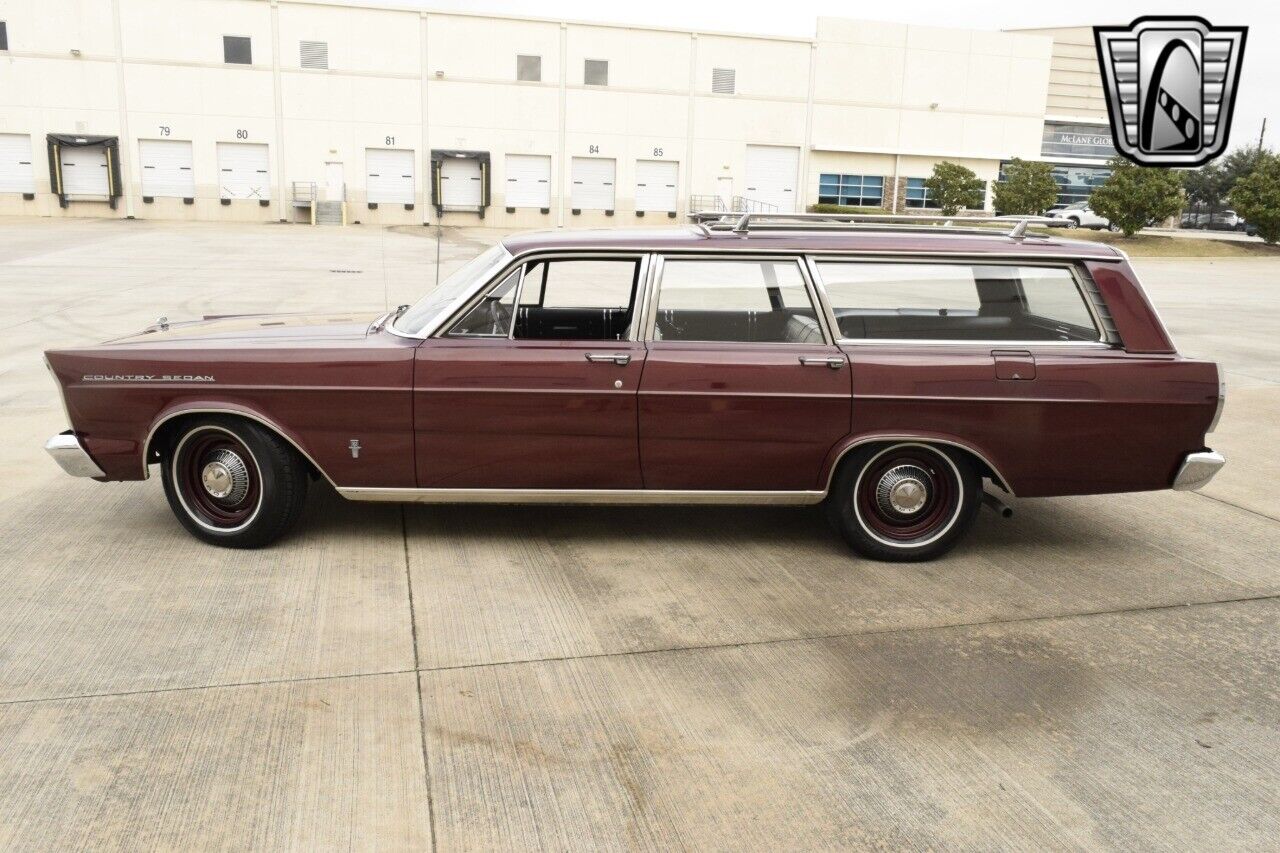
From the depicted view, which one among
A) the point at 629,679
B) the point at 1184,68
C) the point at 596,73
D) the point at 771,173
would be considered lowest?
the point at 629,679

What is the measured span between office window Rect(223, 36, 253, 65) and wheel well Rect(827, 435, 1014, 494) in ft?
142

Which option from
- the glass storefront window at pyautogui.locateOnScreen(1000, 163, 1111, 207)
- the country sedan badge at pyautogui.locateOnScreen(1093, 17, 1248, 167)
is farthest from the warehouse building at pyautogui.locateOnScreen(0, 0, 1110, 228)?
the country sedan badge at pyautogui.locateOnScreen(1093, 17, 1248, 167)

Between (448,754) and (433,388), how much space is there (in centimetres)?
205

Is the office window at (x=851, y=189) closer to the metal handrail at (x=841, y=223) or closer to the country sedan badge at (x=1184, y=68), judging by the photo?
the country sedan badge at (x=1184, y=68)

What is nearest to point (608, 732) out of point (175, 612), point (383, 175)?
point (175, 612)

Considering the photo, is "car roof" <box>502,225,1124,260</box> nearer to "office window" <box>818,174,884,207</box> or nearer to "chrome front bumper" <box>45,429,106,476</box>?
"chrome front bumper" <box>45,429,106,476</box>

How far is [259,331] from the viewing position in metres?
5.46

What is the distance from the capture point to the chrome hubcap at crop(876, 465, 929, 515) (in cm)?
521

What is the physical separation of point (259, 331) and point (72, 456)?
1057 millimetres

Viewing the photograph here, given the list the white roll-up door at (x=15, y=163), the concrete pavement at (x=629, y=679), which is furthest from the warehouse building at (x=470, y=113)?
the concrete pavement at (x=629, y=679)

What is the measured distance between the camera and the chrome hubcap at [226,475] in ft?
16.8

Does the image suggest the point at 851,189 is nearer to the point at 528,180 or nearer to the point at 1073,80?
the point at 528,180

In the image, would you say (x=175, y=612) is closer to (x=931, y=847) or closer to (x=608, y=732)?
(x=608, y=732)

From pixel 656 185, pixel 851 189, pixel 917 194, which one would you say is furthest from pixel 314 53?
pixel 917 194
